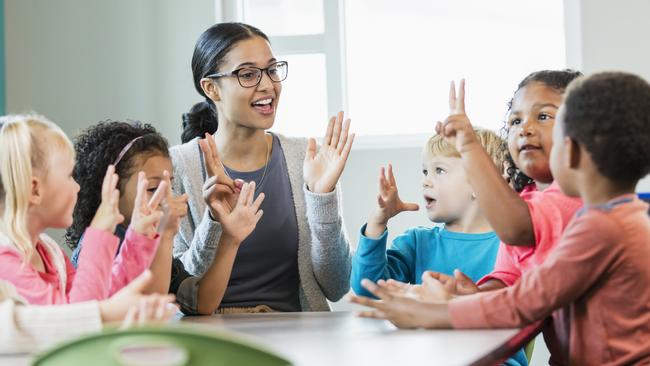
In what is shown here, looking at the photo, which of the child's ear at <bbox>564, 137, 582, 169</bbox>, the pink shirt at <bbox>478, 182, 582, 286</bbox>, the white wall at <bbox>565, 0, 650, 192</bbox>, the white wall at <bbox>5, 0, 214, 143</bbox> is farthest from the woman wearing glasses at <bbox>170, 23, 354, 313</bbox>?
the white wall at <bbox>565, 0, 650, 192</bbox>

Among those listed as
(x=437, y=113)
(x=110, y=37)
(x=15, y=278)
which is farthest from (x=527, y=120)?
(x=110, y=37)

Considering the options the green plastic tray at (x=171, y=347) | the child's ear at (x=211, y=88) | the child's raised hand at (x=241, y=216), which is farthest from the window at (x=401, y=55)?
the green plastic tray at (x=171, y=347)

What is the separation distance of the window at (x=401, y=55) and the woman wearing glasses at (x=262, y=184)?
1.86 metres

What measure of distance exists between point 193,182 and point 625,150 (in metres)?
1.31

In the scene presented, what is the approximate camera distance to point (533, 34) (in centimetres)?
455

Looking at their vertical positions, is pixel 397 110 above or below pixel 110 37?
below

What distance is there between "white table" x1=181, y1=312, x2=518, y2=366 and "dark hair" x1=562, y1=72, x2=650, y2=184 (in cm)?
33

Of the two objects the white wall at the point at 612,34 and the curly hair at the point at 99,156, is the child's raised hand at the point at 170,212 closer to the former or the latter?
the curly hair at the point at 99,156

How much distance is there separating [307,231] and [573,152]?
3.62ft

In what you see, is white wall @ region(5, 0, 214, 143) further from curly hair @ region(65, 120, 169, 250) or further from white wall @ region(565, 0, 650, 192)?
curly hair @ region(65, 120, 169, 250)

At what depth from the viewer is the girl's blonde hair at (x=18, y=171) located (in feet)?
5.56

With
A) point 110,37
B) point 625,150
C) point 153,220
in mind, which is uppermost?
point 110,37

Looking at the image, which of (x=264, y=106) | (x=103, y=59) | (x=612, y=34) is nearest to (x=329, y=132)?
(x=264, y=106)

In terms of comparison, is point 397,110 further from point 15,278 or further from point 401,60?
point 15,278
